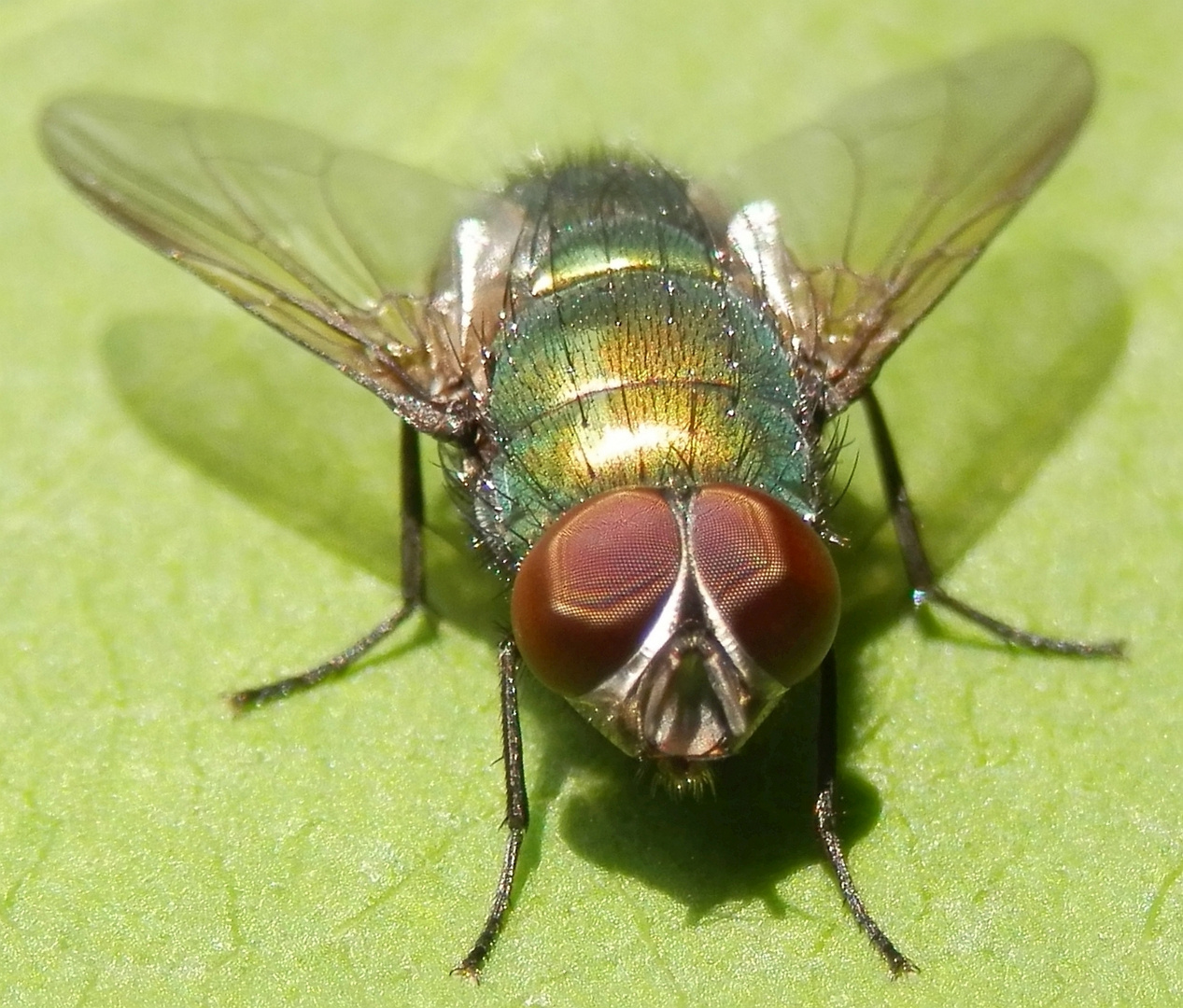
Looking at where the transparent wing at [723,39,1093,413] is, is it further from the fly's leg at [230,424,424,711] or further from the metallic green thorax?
the fly's leg at [230,424,424,711]

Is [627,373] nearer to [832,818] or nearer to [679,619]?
[679,619]

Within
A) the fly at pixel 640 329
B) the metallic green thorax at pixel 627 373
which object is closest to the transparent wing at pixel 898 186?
the fly at pixel 640 329

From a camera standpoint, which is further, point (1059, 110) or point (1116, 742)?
point (1059, 110)

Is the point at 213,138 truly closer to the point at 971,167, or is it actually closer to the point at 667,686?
the point at 971,167

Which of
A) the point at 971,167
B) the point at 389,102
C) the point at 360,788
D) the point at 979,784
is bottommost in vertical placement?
the point at 360,788

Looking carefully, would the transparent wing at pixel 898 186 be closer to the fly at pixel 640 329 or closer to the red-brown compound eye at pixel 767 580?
the fly at pixel 640 329

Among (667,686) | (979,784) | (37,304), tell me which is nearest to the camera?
(667,686)

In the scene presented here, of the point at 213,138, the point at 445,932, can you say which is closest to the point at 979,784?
the point at 445,932
